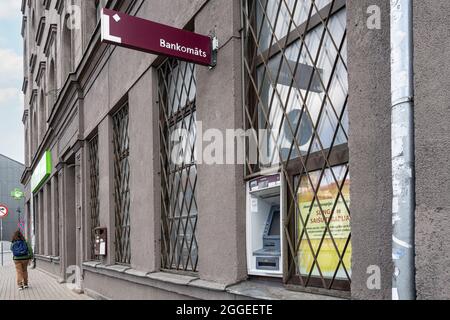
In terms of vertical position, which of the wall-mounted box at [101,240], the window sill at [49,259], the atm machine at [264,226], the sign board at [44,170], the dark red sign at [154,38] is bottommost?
the window sill at [49,259]

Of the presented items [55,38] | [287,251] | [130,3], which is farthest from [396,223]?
[55,38]

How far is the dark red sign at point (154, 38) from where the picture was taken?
5.53 meters

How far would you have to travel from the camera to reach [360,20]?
386 centimetres

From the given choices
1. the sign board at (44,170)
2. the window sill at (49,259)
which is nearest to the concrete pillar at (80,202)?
the window sill at (49,259)

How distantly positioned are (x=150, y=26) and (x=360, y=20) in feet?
8.91

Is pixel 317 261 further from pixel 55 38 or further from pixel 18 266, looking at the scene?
pixel 55 38

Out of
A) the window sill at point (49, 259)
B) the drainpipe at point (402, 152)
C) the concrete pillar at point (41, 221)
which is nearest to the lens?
the drainpipe at point (402, 152)

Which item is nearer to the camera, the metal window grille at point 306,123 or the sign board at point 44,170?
the metal window grille at point 306,123

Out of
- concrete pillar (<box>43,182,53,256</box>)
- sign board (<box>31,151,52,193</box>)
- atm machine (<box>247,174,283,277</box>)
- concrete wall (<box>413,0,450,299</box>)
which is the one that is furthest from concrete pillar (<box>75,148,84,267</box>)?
concrete wall (<box>413,0,450,299</box>)

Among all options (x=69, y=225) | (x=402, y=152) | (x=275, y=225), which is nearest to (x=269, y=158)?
(x=275, y=225)

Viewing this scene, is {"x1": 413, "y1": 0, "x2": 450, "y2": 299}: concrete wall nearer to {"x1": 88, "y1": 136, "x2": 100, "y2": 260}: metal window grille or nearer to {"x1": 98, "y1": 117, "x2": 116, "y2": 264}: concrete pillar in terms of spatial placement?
{"x1": 98, "y1": 117, "x2": 116, "y2": 264}: concrete pillar

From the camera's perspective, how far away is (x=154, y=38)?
5.86 m

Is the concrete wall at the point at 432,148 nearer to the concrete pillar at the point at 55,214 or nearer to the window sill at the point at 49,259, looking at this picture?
the window sill at the point at 49,259

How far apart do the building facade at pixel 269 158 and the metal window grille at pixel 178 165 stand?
0.03 m
